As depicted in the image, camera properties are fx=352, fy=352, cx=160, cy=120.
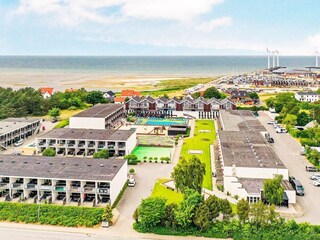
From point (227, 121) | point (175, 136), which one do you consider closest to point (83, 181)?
point (175, 136)

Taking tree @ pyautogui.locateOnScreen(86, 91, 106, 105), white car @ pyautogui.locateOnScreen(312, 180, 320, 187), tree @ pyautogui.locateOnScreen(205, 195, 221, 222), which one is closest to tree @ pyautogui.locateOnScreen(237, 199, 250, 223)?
tree @ pyautogui.locateOnScreen(205, 195, 221, 222)

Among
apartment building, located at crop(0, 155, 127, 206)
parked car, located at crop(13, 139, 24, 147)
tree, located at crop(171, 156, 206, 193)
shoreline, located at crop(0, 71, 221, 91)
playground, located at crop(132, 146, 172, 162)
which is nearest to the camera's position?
tree, located at crop(171, 156, 206, 193)

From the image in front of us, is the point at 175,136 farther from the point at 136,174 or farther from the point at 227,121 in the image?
the point at 136,174

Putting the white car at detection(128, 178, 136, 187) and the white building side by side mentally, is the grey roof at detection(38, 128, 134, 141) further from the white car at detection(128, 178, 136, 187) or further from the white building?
the white building

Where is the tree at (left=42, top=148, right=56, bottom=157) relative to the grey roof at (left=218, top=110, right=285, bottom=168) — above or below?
below

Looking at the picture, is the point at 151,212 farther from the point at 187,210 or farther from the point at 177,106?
the point at 177,106

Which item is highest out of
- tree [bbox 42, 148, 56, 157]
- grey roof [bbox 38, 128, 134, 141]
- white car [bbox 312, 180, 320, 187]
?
grey roof [bbox 38, 128, 134, 141]
